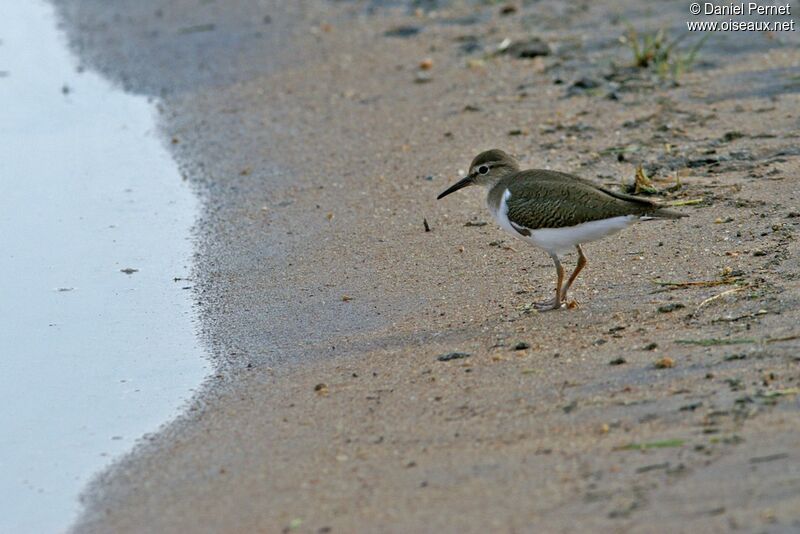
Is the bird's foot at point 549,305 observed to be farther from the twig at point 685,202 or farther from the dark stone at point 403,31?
the dark stone at point 403,31

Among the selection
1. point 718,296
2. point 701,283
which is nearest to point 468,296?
point 701,283

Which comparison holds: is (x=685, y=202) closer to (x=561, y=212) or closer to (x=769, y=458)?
(x=561, y=212)

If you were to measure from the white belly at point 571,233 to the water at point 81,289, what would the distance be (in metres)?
2.03

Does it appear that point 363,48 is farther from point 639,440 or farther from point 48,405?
point 639,440

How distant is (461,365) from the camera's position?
6285 millimetres

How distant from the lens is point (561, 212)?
685cm

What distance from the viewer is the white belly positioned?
678 cm

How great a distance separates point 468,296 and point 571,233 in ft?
2.64

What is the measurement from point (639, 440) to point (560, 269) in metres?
2.11

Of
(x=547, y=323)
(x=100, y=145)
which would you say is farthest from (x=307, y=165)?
(x=547, y=323)

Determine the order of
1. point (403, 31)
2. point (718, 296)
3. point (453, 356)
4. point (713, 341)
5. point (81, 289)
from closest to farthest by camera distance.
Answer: point (713, 341)
point (453, 356)
point (718, 296)
point (81, 289)
point (403, 31)

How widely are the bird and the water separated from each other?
6.58 feet

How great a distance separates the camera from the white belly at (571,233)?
22.2ft

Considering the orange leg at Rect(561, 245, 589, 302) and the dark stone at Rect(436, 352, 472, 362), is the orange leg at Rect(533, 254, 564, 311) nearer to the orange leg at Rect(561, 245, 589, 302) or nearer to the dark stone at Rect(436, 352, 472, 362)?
the orange leg at Rect(561, 245, 589, 302)
